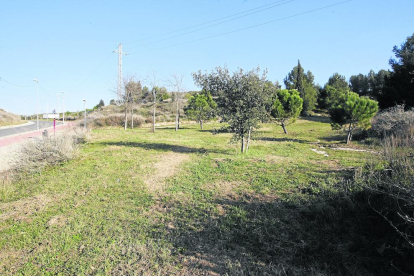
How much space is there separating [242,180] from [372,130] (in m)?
14.6

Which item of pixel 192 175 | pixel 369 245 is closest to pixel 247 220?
pixel 369 245

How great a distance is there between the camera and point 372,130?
54.3 ft

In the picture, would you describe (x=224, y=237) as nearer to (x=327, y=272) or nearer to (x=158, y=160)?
(x=327, y=272)

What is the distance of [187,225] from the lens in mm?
4551

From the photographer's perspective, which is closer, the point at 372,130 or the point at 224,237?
the point at 224,237

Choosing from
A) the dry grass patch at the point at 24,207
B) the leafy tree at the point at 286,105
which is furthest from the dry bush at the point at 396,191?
the leafy tree at the point at 286,105

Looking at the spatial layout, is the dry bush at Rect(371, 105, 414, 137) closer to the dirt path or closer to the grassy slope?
the dirt path

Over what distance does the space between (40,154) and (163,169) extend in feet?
16.3

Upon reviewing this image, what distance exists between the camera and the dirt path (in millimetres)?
6988

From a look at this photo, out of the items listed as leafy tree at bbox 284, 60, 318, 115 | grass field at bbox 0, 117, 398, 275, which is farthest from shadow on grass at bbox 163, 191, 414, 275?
leafy tree at bbox 284, 60, 318, 115

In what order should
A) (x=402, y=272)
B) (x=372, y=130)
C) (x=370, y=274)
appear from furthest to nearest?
(x=372, y=130) < (x=370, y=274) < (x=402, y=272)

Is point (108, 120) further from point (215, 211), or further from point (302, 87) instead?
point (302, 87)

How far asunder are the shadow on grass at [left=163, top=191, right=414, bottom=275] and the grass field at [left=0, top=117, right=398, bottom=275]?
0.02 metres

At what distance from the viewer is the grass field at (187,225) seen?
3.45 meters
